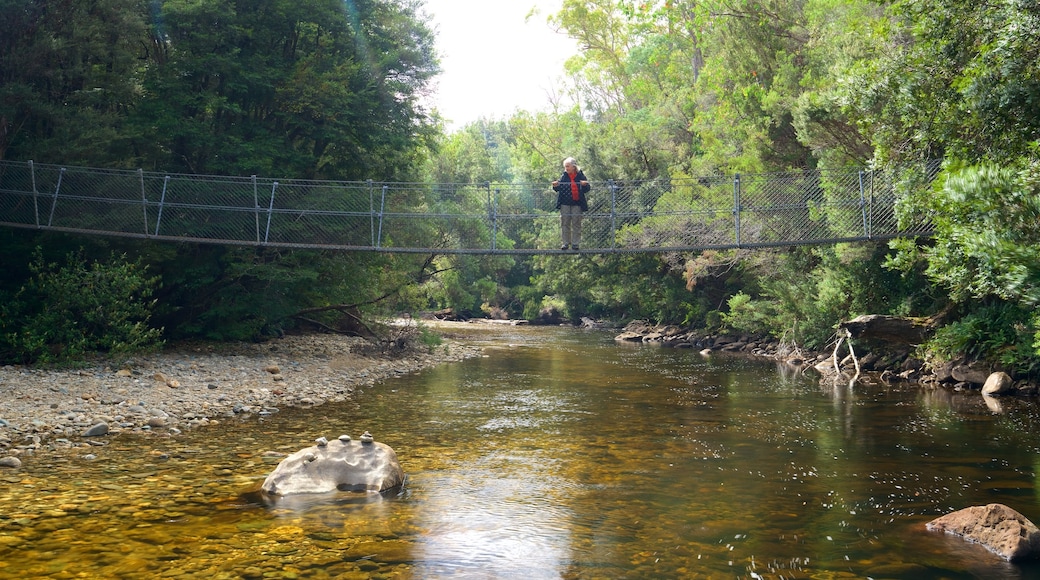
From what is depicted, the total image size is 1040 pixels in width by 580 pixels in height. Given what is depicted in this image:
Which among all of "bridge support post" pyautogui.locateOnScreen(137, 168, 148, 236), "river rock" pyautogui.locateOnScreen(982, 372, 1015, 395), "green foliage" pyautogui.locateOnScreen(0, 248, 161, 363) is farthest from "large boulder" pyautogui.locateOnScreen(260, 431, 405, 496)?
"river rock" pyautogui.locateOnScreen(982, 372, 1015, 395)

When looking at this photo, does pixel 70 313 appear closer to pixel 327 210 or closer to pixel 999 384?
pixel 327 210

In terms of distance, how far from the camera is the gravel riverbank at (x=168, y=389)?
8.12m

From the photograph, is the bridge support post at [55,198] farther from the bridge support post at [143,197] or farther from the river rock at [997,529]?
the river rock at [997,529]

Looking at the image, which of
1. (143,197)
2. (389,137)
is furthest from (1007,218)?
(389,137)

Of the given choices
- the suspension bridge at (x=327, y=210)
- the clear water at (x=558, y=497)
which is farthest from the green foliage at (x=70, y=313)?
the clear water at (x=558, y=497)

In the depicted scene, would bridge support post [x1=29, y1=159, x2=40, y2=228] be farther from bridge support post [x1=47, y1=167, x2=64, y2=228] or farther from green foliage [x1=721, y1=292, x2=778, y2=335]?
green foliage [x1=721, y1=292, x2=778, y2=335]

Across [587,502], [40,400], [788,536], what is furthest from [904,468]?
[40,400]

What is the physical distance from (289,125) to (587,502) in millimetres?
11554

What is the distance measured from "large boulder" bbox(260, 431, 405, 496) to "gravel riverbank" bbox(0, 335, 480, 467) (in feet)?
7.96

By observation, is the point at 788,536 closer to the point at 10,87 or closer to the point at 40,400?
the point at 40,400

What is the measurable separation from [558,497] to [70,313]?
8.71m

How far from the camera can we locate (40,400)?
9.09 meters

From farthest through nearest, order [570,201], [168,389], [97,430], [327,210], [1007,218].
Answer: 1. [327,210]
2. [570,201]
3. [168,389]
4. [97,430]
5. [1007,218]

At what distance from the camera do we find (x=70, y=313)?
38.1 ft
